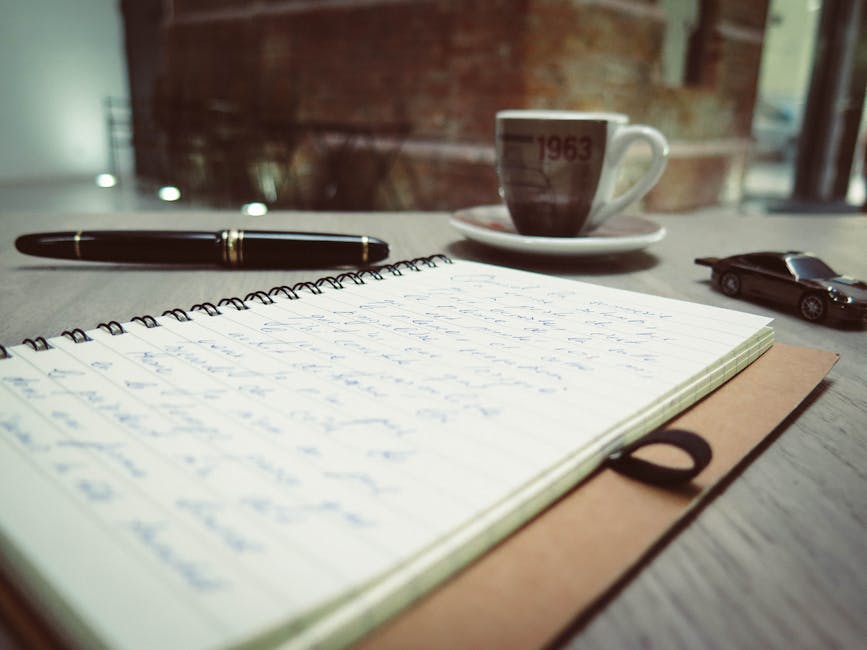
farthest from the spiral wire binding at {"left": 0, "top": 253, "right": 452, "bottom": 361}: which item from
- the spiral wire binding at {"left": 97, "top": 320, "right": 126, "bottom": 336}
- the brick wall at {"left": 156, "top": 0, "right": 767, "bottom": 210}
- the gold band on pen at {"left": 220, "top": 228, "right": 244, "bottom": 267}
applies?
the brick wall at {"left": 156, "top": 0, "right": 767, "bottom": 210}

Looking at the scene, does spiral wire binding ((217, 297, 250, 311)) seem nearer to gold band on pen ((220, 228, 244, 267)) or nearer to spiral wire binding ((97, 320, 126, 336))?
spiral wire binding ((97, 320, 126, 336))

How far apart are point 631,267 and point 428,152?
2.68m

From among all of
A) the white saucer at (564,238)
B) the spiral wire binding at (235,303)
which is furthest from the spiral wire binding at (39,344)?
the white saucer at (564,238)

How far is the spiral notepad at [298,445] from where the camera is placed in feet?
0.54

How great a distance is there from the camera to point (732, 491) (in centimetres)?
26

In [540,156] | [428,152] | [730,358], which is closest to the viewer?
[730,358]

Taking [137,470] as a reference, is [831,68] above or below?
above

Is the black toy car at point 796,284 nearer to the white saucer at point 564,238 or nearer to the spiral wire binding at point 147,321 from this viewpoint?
the white saucer at point 564,238

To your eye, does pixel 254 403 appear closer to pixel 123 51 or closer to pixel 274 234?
pixel 274 234

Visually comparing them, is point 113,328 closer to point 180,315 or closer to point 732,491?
point 180,315

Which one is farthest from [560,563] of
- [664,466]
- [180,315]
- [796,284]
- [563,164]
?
[563,164]

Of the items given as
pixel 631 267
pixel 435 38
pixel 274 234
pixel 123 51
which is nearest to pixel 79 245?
pixel 274 234

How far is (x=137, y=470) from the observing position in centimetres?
21

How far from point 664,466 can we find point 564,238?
16.8 inches
